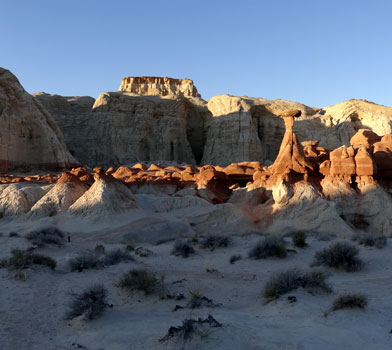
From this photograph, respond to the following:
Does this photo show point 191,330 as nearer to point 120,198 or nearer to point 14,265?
point 14,265

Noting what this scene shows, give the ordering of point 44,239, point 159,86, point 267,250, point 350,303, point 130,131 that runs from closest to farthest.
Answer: point 350,303 → point 267,250 → point 44,239 → point 130,131 → point 159,86

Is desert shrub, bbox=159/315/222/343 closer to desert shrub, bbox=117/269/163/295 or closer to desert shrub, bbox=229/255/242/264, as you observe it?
desert shrub, bbox=117/269/163/295

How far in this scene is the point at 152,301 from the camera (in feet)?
23.9

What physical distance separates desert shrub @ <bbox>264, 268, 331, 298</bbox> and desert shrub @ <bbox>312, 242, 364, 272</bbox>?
2.12m

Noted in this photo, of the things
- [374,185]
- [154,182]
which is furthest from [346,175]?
[154,182]

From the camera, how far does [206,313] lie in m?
6.36

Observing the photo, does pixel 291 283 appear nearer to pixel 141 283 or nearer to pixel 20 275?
pixel 141 283

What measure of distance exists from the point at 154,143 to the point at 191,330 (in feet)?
171

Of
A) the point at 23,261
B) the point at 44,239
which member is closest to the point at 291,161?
the point at 44,239

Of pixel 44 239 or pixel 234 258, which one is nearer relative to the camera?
pixel 234 258

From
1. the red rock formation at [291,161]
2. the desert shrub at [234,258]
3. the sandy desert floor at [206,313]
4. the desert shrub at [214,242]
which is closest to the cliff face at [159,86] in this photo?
the red rock formation at [291,161]

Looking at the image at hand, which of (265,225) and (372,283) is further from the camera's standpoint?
(265,225)

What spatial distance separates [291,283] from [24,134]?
140 feet

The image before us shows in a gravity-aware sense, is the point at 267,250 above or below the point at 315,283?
below
